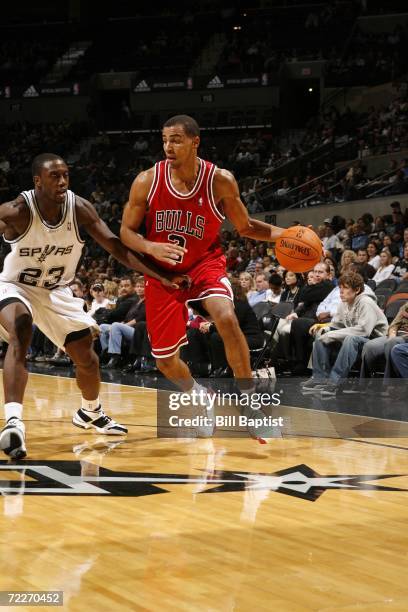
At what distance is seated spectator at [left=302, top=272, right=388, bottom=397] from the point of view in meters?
7.72

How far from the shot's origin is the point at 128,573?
8.81 feet

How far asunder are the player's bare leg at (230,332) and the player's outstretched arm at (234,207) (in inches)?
21.7

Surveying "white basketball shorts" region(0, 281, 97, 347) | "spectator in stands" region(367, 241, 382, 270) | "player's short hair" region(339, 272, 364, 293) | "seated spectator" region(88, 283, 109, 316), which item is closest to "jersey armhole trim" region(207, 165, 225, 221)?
"white basketball shorts" region(0, 281, 97, 347)

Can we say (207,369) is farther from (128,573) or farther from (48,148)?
(48,148)

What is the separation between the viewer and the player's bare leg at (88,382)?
18.2 feet

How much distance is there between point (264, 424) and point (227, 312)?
31.9 inches

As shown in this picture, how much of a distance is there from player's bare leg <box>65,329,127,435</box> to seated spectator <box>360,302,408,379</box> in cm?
259

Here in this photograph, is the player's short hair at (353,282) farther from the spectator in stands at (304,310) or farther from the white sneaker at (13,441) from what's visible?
the white sneaker at (13,441)

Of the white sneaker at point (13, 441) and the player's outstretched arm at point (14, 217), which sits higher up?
the player's outstretched arm at point (14, 217)

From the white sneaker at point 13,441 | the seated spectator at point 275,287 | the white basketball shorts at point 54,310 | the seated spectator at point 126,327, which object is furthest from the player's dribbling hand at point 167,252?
the seated spectator at point 126,327

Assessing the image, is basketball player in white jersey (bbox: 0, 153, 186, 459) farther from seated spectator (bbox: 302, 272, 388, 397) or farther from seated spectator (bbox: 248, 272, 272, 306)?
seated spectator (bbox: 248, 272, 272, 306)

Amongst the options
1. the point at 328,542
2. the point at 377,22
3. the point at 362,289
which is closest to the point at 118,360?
the point at 362,289

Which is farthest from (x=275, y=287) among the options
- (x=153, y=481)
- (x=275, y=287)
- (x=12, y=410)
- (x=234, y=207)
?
(x=153, y=481)

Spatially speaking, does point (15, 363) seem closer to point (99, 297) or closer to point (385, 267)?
point (385, 267)
